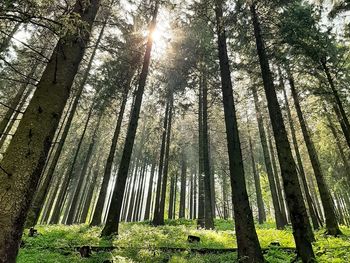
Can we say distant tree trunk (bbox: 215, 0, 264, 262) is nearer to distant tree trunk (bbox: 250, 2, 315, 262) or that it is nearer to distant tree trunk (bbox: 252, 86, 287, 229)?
distant tree trunk (bbox: 250, 2, 315, 262)

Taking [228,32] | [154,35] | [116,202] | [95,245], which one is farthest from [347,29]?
[95,245]

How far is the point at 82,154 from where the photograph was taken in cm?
3186

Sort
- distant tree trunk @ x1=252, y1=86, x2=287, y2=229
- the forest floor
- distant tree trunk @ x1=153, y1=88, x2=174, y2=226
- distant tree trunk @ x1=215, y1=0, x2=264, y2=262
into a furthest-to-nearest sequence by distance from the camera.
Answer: distant tree trunk @ x1=153, y1=88, x2=174, y2=226, distant tree trunk @ x1=252, y1=86, x2=287, y2=229, the forest floor, distant tree trunk @ x1=215, y1=0, x2=264, y2=262

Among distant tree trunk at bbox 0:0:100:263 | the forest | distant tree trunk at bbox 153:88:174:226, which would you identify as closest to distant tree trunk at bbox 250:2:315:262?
the forest

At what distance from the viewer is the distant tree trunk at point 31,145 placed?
2.87 m

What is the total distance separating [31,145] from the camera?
3277 millimetres

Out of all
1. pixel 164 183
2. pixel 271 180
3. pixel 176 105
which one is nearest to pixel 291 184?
pixel 271 180

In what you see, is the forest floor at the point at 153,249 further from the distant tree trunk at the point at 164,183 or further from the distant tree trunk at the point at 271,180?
the distant tree trunk at the point at 164,183

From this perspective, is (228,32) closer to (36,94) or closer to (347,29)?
(347,29)

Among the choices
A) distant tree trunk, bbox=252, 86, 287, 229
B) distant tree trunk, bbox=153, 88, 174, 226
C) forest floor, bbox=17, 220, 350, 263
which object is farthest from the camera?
distant tree trunk, bbox=153, 88, 174, 226

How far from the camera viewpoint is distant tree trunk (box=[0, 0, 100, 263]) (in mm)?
2869

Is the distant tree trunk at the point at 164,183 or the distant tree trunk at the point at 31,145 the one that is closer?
the distant tree trunk at the point at 31,145

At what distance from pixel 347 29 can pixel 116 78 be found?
1293 cm

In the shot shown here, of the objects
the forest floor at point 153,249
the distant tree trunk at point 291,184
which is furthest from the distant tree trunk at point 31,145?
the distant tree trunk at point 291,184
